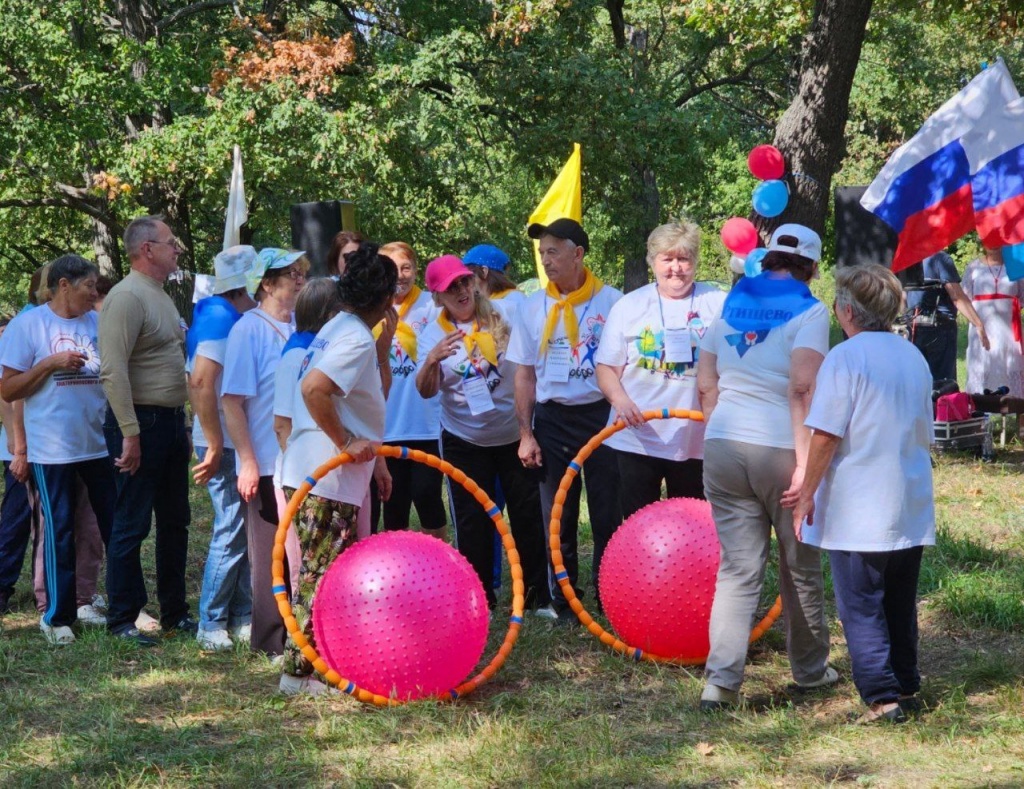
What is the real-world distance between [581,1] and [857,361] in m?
16.7

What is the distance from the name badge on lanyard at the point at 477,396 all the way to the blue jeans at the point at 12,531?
264 cm

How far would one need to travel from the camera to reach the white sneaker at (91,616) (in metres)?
6.68

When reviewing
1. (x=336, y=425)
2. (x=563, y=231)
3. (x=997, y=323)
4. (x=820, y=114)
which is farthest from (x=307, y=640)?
(x=997, y=323)

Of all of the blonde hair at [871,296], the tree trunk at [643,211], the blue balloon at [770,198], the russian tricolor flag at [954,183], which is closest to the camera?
the blonde hair at [871,296]

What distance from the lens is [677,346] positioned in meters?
5.81

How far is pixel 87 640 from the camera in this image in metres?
6.27

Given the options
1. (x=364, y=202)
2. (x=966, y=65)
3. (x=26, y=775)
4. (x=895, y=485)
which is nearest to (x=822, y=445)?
(x=895, y=485)

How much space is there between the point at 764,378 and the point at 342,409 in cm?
173

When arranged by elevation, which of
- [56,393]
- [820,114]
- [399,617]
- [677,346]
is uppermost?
[820,114]

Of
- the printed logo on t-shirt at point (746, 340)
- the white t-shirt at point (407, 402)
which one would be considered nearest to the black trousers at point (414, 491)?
the white t-shirt at point (407, 402)

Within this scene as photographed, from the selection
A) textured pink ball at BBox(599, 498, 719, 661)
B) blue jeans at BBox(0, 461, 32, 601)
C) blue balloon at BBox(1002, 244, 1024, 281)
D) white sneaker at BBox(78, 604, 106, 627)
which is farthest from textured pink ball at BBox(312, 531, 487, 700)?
blue balloon at BBox(1002, 244, 1024, 281)

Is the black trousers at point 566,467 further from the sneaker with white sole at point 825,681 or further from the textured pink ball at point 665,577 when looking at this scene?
the sneaker with white sole at point 825,681

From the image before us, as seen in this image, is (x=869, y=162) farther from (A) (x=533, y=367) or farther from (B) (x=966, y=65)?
(A) (x=533, y=367)

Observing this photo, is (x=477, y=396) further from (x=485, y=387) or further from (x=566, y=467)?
(x=566, y=467)
